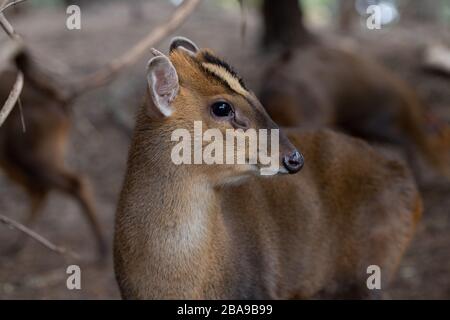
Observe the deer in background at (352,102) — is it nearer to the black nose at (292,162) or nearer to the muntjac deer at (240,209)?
the muntjac deer at (240,209)

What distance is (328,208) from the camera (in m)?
4.20

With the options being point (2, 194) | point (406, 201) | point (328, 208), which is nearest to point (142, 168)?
point (328, 208)

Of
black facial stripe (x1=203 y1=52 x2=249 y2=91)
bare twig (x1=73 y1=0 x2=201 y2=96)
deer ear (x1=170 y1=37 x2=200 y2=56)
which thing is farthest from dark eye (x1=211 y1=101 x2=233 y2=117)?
bare twig (x1=73 y1=0 x2=201 y2=96)

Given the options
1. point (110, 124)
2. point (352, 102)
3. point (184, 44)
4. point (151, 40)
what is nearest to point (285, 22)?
point (110, 124)

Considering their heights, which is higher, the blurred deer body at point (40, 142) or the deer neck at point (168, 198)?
the blurred deer body at point (40, 142)

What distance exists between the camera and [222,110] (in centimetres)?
344

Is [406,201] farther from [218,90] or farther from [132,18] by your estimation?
[132,18]

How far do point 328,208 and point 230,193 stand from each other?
0.59 m

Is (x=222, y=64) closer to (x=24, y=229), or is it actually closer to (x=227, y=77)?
(x=227, y=77)

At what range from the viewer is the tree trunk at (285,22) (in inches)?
363

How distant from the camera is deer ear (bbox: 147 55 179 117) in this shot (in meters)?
3.33

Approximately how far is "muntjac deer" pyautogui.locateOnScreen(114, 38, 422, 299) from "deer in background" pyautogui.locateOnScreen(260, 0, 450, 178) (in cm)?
232

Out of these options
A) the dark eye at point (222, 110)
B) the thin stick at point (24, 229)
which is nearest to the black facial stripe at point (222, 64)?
the dark eye at point (222, 110)

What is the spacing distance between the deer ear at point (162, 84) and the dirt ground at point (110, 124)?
670 mm
